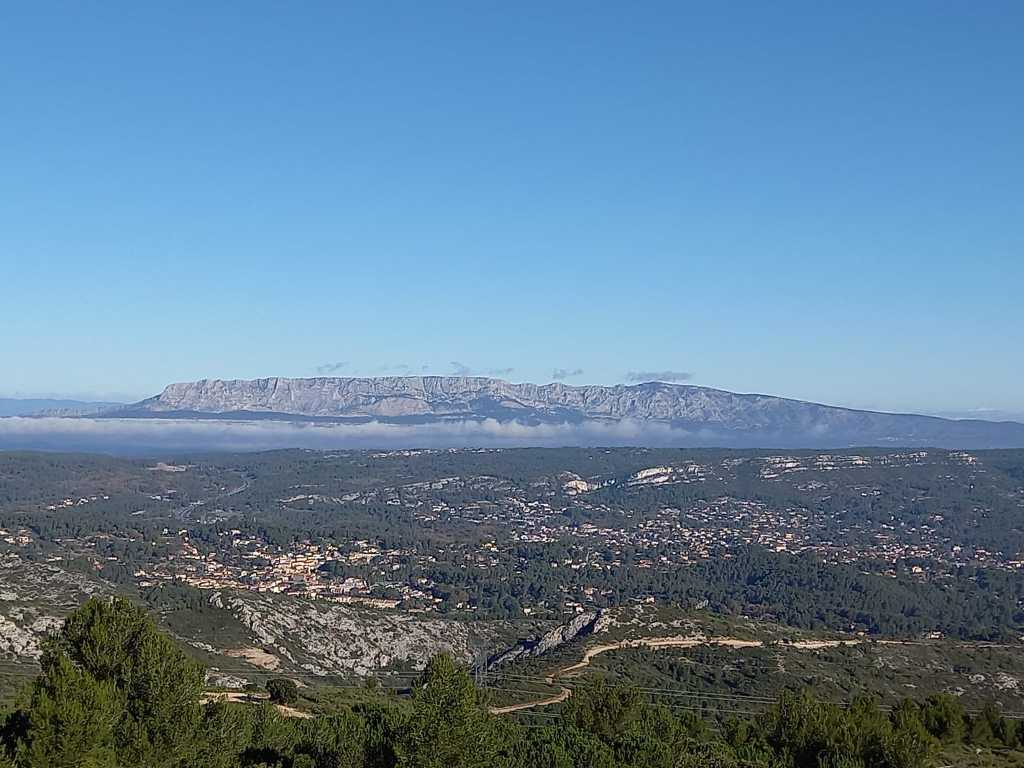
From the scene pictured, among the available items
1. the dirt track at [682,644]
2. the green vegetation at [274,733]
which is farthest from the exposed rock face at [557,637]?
the green vegetation at [274,733]

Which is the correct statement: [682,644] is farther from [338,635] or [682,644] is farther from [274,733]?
[274,733]

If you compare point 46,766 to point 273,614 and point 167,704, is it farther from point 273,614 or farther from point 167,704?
point 273,614

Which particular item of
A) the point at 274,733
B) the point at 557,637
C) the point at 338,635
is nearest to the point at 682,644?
the point at 557,637

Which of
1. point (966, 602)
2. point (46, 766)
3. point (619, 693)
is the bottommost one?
point (966, 602)

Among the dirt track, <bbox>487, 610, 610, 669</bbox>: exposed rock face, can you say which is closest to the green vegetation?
the dirt track

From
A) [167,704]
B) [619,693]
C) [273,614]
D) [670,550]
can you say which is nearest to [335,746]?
[167,704]

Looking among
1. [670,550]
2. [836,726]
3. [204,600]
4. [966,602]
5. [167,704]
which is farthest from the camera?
[670,550]
